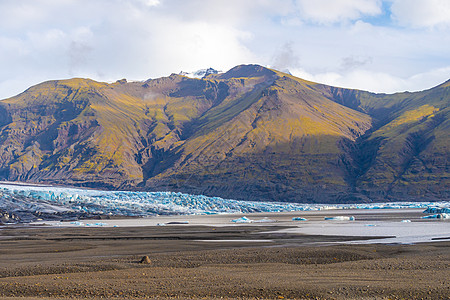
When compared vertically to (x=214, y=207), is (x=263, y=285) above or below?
above

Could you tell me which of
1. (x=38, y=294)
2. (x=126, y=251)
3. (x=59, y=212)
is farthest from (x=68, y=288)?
(x=59, y=212)

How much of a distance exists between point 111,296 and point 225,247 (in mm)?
15530

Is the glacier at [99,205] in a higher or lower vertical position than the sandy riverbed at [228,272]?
lower

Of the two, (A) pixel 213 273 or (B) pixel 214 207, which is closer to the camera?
(A) pixel 213 273

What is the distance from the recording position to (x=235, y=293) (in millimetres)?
15633

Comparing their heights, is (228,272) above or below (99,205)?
above

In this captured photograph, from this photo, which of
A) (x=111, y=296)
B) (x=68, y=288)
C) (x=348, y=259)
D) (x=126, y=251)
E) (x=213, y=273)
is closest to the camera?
(x=111, y=296)

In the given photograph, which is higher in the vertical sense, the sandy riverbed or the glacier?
the sandy riverbed

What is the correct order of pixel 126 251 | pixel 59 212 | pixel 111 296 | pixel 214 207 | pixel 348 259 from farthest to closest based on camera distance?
pixel 214 207, pixel 59 212, pixel 126 251, pixel 348 259, pixel 111 296

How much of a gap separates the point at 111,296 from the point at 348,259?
484 inches

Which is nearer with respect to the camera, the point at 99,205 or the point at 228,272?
the point at 228,272

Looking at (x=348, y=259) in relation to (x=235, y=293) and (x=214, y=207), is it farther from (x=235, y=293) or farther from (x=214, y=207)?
(x=214, y=207)

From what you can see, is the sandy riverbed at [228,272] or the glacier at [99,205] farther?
the glacier at [99,205]

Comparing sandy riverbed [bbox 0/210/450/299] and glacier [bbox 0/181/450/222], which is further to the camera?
glacier [bbox 0/181/450/222]
